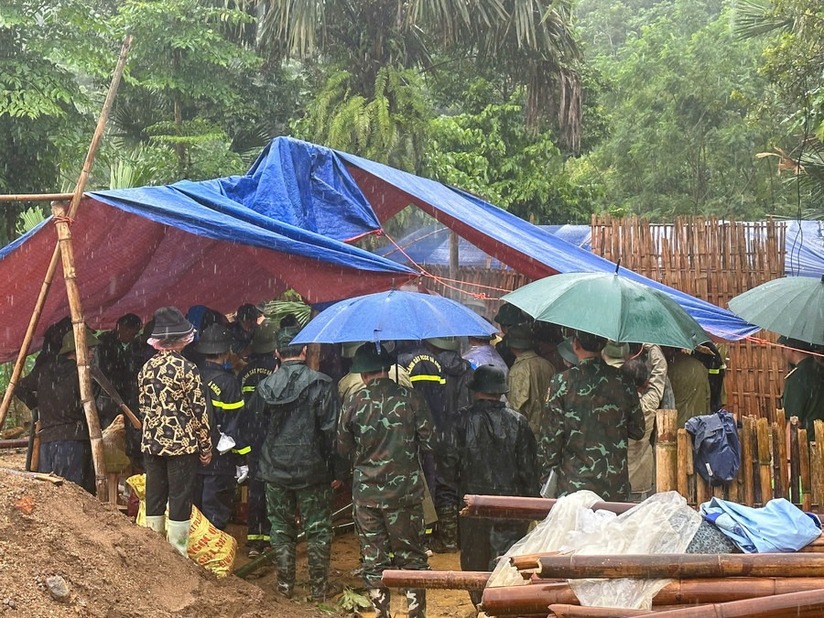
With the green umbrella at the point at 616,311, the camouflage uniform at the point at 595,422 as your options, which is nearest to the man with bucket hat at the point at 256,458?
the camouflage uniform at the point at 595,422

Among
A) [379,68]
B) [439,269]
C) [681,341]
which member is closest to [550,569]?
[681,341]

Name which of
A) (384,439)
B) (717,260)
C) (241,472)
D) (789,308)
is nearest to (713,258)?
(717,260)

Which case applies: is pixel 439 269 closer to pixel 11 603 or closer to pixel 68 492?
pixel 68 492

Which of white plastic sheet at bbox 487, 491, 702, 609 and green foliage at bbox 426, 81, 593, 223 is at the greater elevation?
green foliage at bbox 426, 81, 593, 223

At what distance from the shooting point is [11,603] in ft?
14.3

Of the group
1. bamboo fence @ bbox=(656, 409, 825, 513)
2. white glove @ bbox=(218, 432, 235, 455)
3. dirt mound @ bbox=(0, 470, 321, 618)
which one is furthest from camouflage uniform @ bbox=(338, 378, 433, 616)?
bamboo fence @ bbox=(656, 409, 825, 513)

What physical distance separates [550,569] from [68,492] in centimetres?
359

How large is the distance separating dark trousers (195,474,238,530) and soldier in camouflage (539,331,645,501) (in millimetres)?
2775

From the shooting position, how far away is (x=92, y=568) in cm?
487

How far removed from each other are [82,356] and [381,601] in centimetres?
237

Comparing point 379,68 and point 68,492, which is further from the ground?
point 379,68

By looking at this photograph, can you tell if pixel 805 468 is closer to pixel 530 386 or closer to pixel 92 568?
pixel 530 386

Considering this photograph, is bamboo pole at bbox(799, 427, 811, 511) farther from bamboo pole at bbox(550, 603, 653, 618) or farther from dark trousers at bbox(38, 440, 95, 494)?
dark trousers at bbox(38, 440, 95, 494)

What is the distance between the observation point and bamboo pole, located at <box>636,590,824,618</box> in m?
2.49
